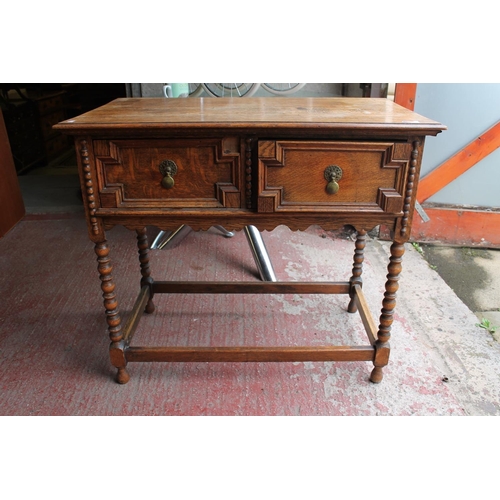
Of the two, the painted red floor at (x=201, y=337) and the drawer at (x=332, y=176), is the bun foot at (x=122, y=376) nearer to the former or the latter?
the painted red floor at (x=201, y=337)

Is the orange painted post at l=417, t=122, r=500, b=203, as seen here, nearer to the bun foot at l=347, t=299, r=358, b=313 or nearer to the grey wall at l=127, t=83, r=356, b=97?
the grey wall at l=127, t=83, r=356, b=97

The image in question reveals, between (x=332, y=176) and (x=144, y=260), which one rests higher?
(x=332, y=176)

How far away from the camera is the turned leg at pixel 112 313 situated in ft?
5.28

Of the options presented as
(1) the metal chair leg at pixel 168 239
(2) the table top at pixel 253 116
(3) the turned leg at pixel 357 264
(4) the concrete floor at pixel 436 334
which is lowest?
(4) the concrete floor at pixel 436 334

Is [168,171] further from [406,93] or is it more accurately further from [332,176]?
[406,93]

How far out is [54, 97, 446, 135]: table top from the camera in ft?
4.44

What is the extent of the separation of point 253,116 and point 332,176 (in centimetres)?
33

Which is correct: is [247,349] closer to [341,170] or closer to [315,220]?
[315,220]

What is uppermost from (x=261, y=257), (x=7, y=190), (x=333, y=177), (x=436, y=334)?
(x=333, y=177)

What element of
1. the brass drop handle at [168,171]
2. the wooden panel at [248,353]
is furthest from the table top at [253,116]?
the wooden panel at [248,353]

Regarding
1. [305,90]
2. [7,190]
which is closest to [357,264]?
Result: [305,90]

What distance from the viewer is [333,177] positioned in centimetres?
143

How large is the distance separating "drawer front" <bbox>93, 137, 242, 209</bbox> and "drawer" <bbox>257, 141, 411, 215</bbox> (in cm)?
11

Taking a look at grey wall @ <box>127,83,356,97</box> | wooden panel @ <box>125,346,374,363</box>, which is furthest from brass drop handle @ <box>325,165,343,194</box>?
grey wall @ <box>127,83,356,97</box>
